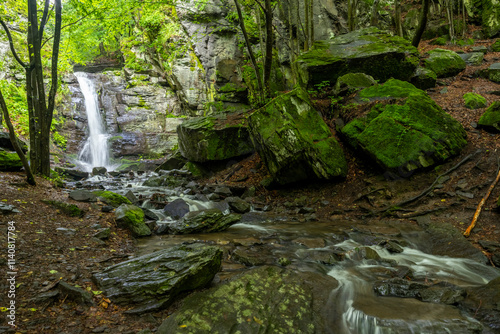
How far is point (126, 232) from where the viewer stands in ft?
19.3

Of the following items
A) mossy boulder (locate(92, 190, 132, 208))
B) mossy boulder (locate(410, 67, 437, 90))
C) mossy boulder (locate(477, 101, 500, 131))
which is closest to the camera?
mossy boulder (locate(477, 101, 500, 131))

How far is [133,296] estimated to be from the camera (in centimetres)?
321

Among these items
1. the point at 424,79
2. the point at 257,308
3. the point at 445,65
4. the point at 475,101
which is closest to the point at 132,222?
the point at 257,308

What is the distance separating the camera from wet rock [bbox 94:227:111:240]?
5062mm

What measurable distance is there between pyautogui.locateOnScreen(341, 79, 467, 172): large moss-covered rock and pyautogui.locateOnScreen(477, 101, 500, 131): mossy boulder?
22.6 inches

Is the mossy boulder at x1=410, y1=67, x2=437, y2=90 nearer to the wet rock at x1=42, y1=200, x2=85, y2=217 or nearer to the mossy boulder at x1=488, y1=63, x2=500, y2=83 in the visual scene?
the mossy boulder at x1=488, y1=63, x2=500, y2=83

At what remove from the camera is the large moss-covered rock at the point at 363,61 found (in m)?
10.4

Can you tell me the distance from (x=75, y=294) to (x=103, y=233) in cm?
234

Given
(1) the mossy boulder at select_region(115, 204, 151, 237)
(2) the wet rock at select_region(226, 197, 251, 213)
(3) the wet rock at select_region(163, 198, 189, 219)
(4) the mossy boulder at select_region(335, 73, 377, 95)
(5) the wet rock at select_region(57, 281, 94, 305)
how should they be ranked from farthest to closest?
1. (4) the mossy boulder at select_region(335, 73, 377, 95)
2. (2) the wet rock at select_region(226, 197, 251, 213)
3. (3) the wet rock at select_region(163, 198, 189, 219)
4. (1) the mossy boulder at select_region(115, 204, 151, 237)
5. (5) the wet rock at select_region(57, 281, 94, 305)

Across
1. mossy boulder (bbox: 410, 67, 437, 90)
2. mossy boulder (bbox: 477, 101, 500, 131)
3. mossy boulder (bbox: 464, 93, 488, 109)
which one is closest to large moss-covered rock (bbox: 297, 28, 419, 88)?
mossy boulder (bbox: 410, 67, 437, 90)

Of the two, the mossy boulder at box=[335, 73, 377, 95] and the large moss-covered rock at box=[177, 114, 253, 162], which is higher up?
the mossy boulder at box=[335, 73, 377, 95]

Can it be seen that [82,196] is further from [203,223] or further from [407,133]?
[407,133]

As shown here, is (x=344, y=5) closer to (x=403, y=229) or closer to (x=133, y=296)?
(x=403, y=229)

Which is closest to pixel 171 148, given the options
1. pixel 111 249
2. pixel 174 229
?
pixel 174 229
